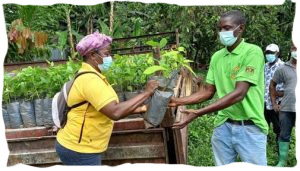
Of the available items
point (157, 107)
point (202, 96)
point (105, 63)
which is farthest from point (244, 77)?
point (105, 63)

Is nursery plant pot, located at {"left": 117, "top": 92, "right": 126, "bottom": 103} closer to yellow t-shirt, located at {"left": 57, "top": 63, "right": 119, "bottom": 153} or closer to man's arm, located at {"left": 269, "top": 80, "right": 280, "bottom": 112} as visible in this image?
yellow t-shirt, located at {"left": 57, "top": 63, "right": 119, "bottom": 153}

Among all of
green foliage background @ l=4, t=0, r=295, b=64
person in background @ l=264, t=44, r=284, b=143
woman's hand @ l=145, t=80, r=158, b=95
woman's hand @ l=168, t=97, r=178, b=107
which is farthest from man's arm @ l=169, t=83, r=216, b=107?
green foliage background @ l=4, t=0, r=295, b=64

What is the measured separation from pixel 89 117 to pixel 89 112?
0.09 ft

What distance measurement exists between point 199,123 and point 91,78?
3.29 metres

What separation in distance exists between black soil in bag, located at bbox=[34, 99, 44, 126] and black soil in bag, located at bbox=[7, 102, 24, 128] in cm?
11

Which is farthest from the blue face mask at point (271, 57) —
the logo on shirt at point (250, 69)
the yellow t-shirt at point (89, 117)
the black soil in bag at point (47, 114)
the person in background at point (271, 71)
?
the yellow t-shirt at point (89, 117)

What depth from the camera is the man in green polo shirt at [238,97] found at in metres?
2.77

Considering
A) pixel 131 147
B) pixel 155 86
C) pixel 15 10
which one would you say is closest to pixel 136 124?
pixel 131 147

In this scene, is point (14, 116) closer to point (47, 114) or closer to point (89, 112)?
point (47, 114)

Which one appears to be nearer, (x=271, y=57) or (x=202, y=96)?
(x=202, y=96)

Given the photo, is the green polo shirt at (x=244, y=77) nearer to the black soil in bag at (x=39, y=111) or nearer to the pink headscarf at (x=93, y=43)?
the pink headscarf at (x=93, y=43)

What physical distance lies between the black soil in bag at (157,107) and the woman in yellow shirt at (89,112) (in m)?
0.06

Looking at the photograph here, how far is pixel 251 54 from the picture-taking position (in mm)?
2801

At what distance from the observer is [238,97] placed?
2.74m
